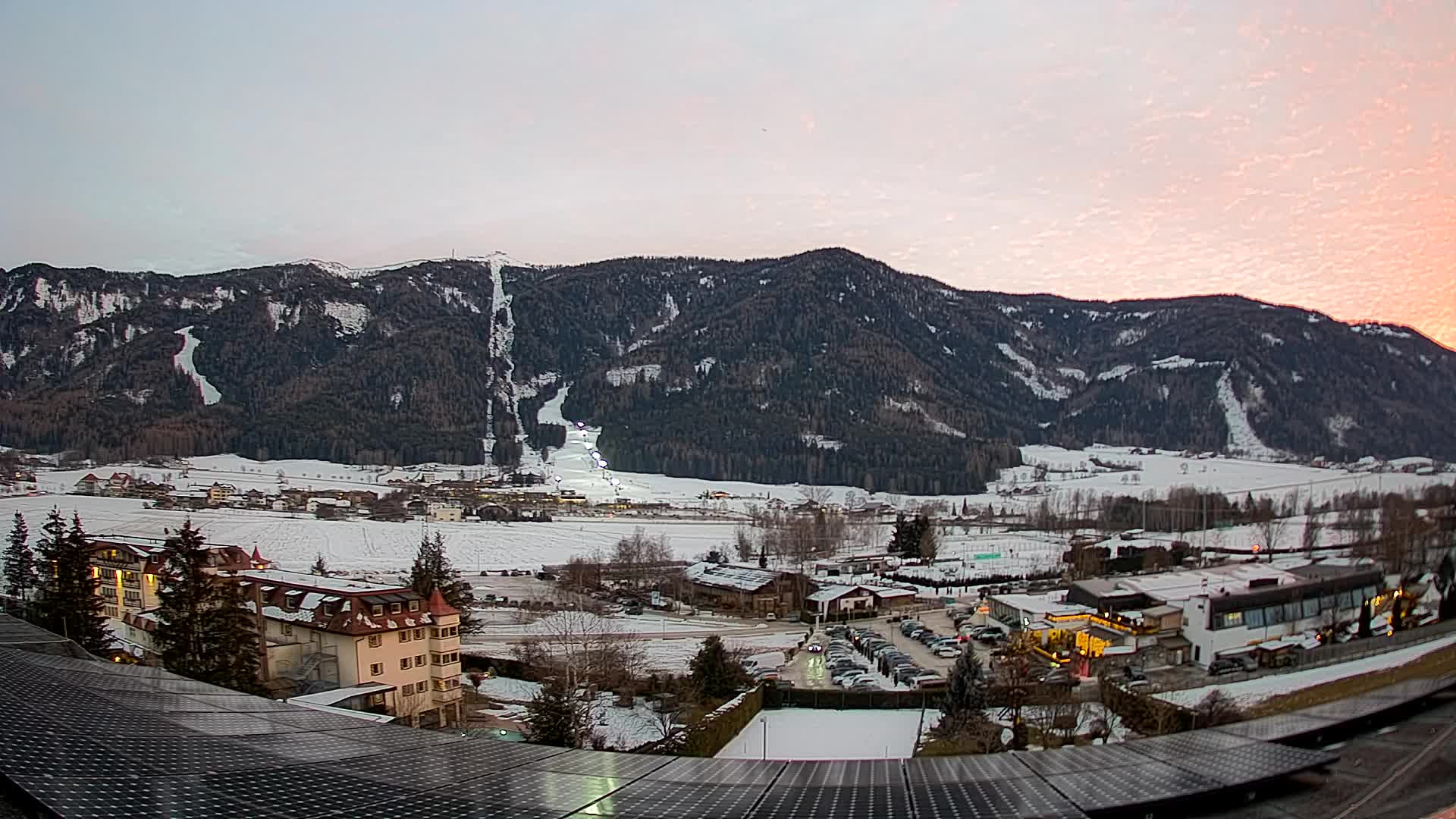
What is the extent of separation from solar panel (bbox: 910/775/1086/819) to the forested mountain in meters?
27.6

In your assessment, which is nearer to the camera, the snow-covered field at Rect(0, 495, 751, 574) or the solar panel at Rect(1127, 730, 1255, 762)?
the solar panel at Rect(1127, 730, 1255, 762)

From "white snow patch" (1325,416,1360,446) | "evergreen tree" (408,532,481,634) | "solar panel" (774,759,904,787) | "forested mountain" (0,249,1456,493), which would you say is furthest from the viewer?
"forested mountain" (0,249,1456,493)

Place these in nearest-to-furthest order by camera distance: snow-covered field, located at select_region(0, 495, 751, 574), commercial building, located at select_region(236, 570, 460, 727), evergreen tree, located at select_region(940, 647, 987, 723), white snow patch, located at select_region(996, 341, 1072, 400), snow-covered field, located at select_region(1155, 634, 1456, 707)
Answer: snow-covered field, located at select_region(1155, 634, 1456, 707) < evergreen tree, located at select_region(940, 647, 987, 723) < commercial building, located at select_region(236, 570, 460, 727) < snow-covered field, located at select_region(0, 495, 751, 574) < white snow patch, located at select_region(996, 341, 1072, 400)

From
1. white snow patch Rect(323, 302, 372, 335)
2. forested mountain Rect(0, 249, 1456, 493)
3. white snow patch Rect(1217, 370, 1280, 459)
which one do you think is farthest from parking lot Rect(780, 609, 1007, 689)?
white snow patch Rect(323, 302, 372, 335)

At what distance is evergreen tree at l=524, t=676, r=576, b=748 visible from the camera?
25.3ft

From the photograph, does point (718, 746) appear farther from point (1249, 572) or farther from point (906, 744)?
point (1249, 572)

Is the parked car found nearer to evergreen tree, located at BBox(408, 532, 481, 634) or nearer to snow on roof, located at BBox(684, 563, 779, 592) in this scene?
evergreen tree, located at BBox(408, 532, 481, 634)

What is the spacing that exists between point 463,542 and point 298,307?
6520cm

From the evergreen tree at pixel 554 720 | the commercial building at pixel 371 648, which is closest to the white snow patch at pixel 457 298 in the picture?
the commercial building at pixel 371 648

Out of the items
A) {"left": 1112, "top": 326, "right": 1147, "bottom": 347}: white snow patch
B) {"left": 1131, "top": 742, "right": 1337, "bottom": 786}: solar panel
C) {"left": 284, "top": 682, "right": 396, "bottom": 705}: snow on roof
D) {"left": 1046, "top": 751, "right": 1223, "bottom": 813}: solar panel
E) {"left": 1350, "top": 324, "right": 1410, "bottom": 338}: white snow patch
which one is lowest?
{"left": 284, "top": 682, "right": 396, "bottom": 705}: snow on roof

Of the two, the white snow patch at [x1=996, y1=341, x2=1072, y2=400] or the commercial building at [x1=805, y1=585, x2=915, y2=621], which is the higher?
the white snow patch at [x1=996, y1=341, x2=1072, y2=400]

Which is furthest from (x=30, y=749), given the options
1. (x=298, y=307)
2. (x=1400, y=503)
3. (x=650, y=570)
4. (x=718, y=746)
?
(x=298, y=307)

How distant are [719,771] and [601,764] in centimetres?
63

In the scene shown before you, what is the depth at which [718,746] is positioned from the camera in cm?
845
